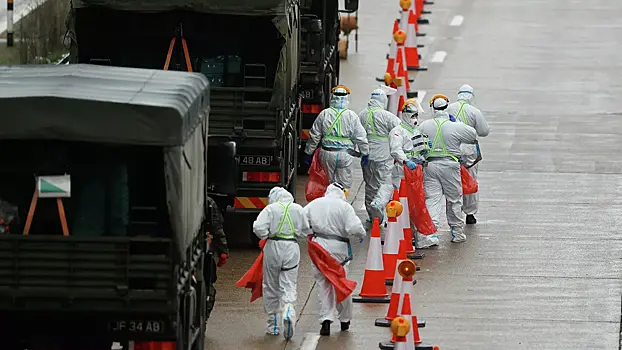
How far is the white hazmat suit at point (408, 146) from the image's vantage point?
1973cm

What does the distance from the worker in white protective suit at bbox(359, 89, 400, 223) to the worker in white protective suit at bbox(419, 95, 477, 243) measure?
0.76 m

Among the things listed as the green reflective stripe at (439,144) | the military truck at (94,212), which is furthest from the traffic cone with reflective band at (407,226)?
the military truck at (94,212)

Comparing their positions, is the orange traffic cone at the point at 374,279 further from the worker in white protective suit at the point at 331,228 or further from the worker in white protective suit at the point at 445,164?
the worker in white protective suit at the point at 445,164

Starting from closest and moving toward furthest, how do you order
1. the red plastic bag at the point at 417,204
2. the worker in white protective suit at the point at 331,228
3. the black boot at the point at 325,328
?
the worker in white protective suit at the point at 331,228 → the black boot at the point at 325,328 → the red plastic bag at the point at 417,204

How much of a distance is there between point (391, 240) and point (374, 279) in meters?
0.47

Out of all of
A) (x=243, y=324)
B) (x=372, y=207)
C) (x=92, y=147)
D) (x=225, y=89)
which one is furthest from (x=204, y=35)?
(x=92, y=147)

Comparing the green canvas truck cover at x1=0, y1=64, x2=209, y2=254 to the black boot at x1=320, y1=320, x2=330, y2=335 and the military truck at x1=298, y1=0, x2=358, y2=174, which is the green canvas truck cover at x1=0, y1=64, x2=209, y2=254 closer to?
the black boot at x1=320, y1=320, x2=330, y2=335

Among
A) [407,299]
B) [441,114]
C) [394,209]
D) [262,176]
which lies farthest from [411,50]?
[407,299]

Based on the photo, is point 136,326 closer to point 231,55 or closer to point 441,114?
point 231,55

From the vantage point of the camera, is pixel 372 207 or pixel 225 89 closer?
pixel 225 89

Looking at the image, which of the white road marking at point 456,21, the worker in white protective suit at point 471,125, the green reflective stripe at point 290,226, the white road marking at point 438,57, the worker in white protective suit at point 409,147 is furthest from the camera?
the white road marking at point 456,21

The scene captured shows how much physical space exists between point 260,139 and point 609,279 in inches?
162

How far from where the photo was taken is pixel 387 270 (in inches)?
715

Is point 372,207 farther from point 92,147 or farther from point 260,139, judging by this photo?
point 92,147
